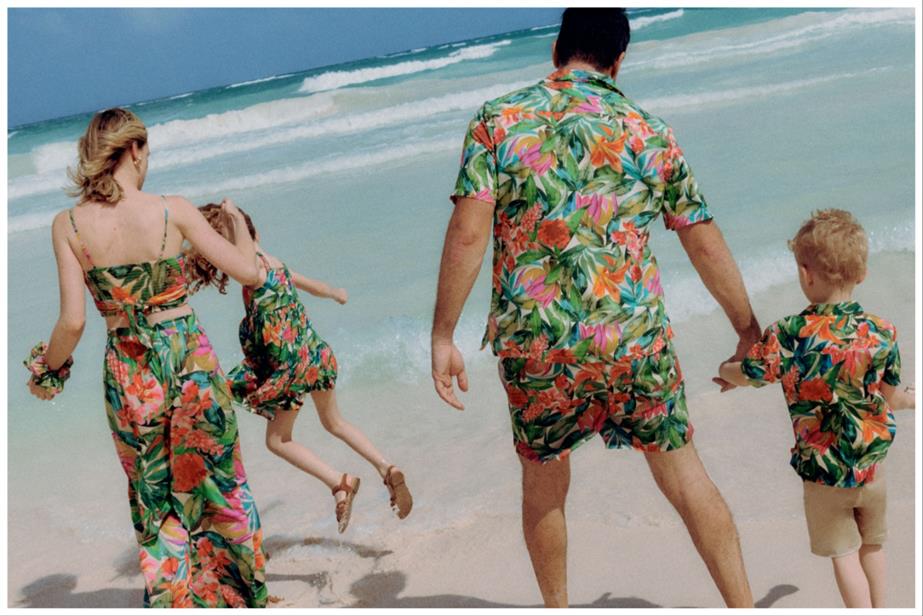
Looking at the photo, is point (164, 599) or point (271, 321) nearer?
point (164, 599)

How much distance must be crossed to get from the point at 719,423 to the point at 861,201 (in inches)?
168

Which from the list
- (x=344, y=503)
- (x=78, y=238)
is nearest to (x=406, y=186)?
(x=344, y=503)

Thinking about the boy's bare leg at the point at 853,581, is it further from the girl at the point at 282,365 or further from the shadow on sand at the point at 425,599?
the girl at the point at 282,365

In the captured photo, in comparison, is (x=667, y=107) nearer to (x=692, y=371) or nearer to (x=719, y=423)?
(x=692, y=371)

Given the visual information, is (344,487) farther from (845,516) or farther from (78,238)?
(845,516)

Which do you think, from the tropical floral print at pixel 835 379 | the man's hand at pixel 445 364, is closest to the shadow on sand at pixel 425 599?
the tropical floral print at pixel 835 379

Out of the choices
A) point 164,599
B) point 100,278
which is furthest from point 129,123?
point 164,599

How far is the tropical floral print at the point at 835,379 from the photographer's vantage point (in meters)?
3.00

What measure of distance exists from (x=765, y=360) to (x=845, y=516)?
1.87ft

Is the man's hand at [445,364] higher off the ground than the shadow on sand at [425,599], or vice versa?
the man's hand at [445,364]

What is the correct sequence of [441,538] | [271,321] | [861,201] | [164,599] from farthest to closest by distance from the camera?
[861,201] < [441,538] < [271,321] < [164,599]

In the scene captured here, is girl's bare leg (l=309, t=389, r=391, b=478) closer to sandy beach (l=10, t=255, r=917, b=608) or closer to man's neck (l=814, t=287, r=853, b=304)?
sandy beach (l=10, t=255, r=917, b=608)

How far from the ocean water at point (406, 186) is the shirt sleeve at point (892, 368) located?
2.18 m

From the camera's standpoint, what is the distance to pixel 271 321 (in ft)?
13.6
